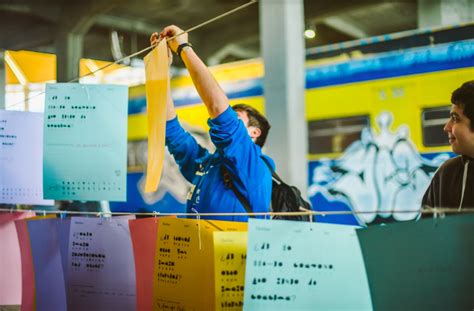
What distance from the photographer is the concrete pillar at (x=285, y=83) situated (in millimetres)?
3592

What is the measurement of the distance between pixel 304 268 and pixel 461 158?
60cm

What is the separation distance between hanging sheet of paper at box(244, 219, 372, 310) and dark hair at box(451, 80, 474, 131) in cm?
52

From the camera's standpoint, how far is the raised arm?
1593 mm

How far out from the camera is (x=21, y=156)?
206cm

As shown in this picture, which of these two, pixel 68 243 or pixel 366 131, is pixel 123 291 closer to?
pixel 68 243

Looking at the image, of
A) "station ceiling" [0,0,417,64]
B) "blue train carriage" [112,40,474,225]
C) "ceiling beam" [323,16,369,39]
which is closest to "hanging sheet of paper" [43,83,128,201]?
"station ceiling" [0,0,417,64]

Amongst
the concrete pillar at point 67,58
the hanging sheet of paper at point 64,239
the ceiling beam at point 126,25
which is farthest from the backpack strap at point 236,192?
the ceiling beam at point 126,25

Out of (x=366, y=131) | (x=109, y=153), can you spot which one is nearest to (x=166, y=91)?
(x=109, y=153)

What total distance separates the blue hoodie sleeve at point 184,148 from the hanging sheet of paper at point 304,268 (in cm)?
85

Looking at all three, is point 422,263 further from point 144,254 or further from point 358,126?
point 358,126

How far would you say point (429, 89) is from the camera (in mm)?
3717

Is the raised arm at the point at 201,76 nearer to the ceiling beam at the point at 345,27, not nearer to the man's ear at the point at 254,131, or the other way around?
the man's ear at the point at 254,131

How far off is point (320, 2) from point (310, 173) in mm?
2304

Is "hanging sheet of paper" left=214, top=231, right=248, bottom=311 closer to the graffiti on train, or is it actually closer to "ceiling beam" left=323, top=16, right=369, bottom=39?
the graffiti on train
